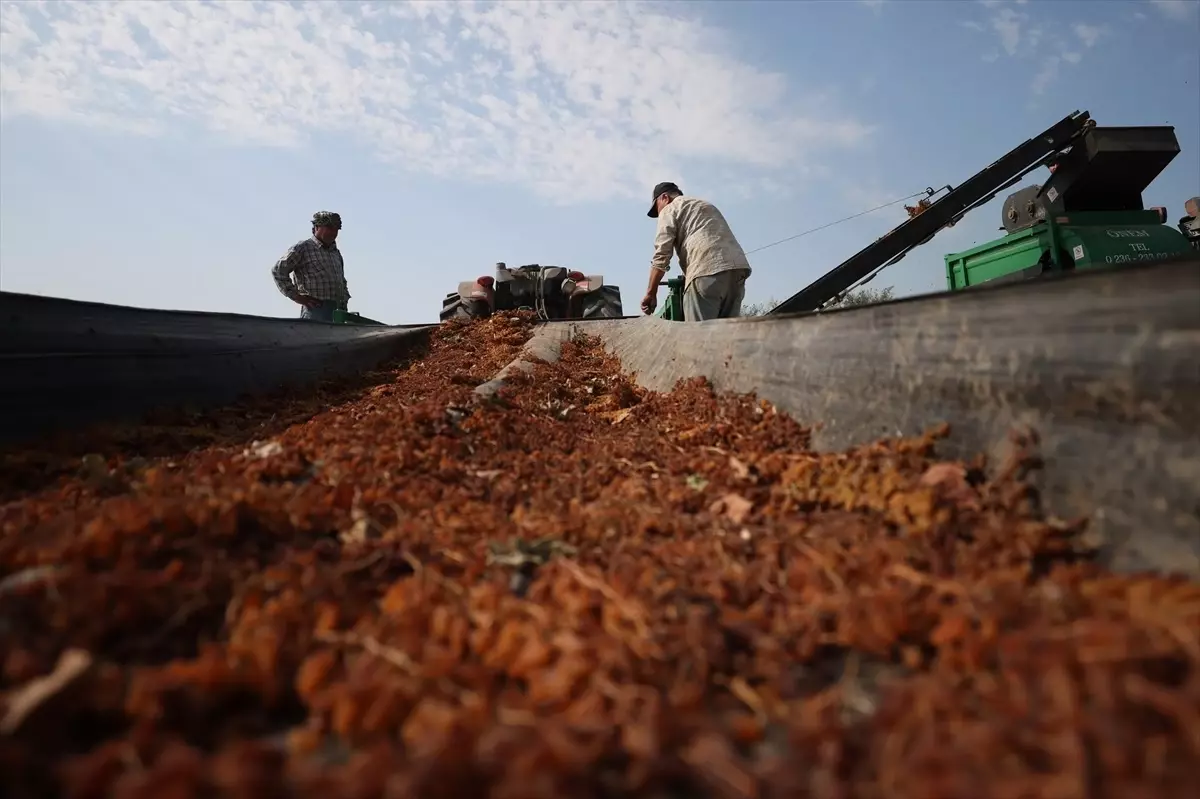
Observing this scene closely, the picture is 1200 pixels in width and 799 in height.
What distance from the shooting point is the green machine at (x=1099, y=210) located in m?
7.90

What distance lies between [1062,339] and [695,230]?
210 inches

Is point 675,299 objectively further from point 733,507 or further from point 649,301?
point 733,507

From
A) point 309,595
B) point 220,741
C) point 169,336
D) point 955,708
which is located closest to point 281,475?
point 309,595

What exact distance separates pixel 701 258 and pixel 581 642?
6.02 metres

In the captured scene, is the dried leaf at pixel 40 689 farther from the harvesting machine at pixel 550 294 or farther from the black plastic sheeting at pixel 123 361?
the harvesting machine at pixel 550 294

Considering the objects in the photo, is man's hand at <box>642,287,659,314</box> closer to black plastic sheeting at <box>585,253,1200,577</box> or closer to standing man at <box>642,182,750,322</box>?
standing man at <box>642,182,750,322</box>

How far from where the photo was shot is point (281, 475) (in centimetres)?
227

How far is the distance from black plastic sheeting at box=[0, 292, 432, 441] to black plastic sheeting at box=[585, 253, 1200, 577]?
363 centimetres

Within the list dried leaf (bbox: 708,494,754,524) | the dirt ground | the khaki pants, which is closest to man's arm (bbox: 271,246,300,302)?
the khaki pants

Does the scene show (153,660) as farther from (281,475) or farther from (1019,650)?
(1019,650)

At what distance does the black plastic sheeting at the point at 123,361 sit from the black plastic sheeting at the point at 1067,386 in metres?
3.63

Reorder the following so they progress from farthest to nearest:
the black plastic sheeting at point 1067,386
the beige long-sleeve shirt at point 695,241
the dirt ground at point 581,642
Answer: the beige long-sleeve shirt at point 695,241
the black plastic sheeting at point 1067,386
the dirt ground at point 581,642

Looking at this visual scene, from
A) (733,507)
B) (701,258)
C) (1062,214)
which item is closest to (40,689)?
(733,507)

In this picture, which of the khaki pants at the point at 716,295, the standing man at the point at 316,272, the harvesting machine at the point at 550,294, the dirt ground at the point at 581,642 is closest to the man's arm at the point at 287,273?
the standing man at the point at 316,272
